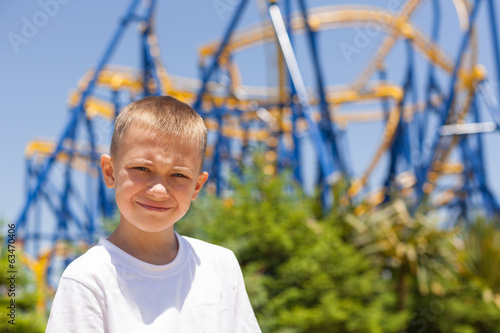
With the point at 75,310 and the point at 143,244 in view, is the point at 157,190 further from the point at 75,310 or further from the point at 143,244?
the point at 75,310

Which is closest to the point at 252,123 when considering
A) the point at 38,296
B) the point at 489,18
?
the point at 489,18

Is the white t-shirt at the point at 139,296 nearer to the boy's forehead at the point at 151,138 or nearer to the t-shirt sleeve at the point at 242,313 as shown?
the t-shirt sleeve at the point at 242,313

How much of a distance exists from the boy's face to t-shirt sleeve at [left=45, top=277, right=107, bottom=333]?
13 cm

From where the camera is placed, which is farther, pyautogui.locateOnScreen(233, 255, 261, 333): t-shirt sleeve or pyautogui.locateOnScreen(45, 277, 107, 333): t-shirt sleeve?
pyautogui.locateOnScreen(233, 255, 261, 333): t-shirt sleeve

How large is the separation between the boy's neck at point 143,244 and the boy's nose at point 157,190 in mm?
78

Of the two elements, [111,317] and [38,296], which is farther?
[38,296]

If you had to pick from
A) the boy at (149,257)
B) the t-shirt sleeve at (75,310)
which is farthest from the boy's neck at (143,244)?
the t-shirt sleeve at (75,310)

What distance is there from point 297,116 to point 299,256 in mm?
3775

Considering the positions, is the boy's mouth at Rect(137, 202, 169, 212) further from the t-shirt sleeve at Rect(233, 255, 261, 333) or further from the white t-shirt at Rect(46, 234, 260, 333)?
the t-shirt sleeve at Rect(233, 255, 261, 333)

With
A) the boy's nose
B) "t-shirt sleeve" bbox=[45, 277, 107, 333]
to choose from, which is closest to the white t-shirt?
"t-shirt sleeve" bbox=[45, 277, 107, 333]

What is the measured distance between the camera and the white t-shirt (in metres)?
0.76

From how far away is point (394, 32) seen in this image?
12.2 meters

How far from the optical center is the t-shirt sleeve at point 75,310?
750 mm

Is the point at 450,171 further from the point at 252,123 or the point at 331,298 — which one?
the point at 331,298
